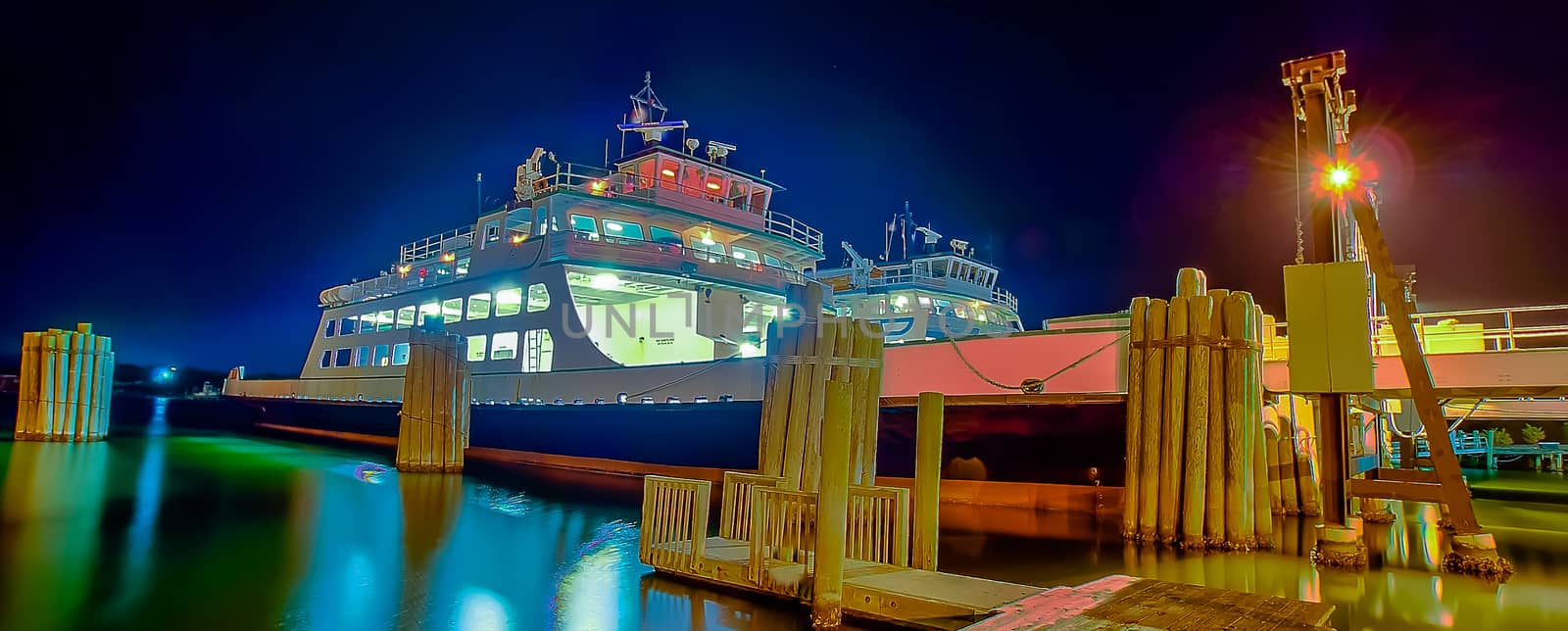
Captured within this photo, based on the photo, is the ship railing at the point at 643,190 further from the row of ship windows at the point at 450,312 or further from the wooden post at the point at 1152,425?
the wooden post at the point at 1152,425

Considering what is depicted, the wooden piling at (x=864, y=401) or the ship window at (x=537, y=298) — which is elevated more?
the ship window at (x=537, y=298)

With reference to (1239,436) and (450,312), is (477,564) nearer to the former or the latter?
(1239,436)

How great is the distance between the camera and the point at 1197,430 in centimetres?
788

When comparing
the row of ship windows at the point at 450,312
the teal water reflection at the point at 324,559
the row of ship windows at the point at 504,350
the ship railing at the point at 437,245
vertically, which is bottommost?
the teal water reflection at the point at 324,559

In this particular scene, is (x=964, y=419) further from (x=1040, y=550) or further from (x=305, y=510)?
(x=305, y=510)

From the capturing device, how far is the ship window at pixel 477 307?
19.9 m

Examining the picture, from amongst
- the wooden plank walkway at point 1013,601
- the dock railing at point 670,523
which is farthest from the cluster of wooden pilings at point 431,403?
the wooden plank walkway at point 1013,601

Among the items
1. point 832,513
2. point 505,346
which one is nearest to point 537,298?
point 505,346

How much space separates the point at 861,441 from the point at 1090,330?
14.9ft

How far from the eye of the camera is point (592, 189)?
63.4 ft

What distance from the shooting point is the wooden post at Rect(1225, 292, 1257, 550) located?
7.77m

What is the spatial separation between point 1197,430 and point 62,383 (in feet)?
90.3

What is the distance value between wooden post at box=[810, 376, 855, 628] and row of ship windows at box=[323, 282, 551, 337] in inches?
493

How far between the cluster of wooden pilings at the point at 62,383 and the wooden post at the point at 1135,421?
2488 centimetres
